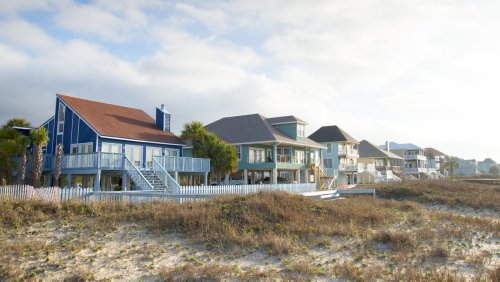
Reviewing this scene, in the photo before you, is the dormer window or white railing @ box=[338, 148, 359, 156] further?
white railing @ box=[338, 148, 359, 156]

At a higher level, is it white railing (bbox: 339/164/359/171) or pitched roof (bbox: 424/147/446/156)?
pitched roof (bbox: 424/147/446/156)

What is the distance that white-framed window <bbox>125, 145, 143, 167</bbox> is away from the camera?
1265 inches

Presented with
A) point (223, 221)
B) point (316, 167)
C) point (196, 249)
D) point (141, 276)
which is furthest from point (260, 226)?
point (316, 167)

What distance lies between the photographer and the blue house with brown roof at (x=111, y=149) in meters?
28.6

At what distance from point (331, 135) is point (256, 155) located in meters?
26.9

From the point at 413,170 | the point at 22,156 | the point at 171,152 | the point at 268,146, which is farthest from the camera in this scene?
the point at 413,170

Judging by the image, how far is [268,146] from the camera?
1738 inches

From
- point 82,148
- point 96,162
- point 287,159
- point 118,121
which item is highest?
point 118,121

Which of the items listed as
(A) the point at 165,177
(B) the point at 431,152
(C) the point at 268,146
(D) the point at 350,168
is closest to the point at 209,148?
(A) the point at 165,177

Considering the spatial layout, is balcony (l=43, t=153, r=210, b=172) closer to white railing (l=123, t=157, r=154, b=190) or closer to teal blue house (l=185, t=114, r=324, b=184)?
white railing (l=123, t=157, r=154, b=190)

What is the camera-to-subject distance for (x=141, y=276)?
10.8 meters

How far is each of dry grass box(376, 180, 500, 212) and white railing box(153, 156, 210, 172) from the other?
15.4 meters

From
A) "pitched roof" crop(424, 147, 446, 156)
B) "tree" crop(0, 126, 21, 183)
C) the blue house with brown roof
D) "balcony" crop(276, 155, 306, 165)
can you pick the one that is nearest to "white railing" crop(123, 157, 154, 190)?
the blue house with brown roof

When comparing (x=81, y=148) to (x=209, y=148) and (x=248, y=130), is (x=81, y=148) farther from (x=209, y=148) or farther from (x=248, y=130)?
(x=248, y=130)
